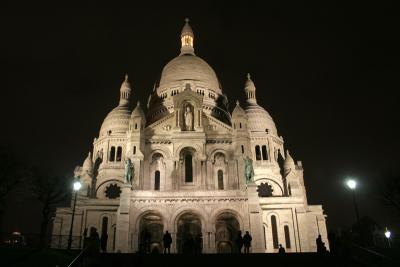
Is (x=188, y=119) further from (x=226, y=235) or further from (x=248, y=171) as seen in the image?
(x=226, y=235)

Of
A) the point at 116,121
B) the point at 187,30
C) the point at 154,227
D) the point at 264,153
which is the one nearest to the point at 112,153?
the point at 116,121

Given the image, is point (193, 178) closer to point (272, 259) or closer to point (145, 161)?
point (145, 161)

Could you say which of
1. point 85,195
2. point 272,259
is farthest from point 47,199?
point 272,259

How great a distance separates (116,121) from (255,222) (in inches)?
1178

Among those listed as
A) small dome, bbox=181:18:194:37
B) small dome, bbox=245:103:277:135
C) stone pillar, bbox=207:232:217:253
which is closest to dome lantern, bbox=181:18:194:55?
small dome, bbox=181:18:194:37

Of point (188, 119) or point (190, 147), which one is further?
point (188, 119)

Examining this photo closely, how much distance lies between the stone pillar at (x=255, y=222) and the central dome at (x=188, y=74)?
88.5 ft

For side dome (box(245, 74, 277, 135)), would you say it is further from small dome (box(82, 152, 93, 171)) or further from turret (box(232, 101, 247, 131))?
small dome (box(82, 152, 93, 171))

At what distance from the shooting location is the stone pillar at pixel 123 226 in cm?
3838

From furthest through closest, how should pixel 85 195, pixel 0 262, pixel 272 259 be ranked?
pixel 85 195 → pixel 272 259 → pixel 0 262

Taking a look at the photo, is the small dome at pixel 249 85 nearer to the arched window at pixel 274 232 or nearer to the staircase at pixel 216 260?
the arched window at pixel 274 232

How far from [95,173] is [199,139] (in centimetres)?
→ 2006

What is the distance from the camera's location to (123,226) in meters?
39.0

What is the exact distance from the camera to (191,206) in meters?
40.2
